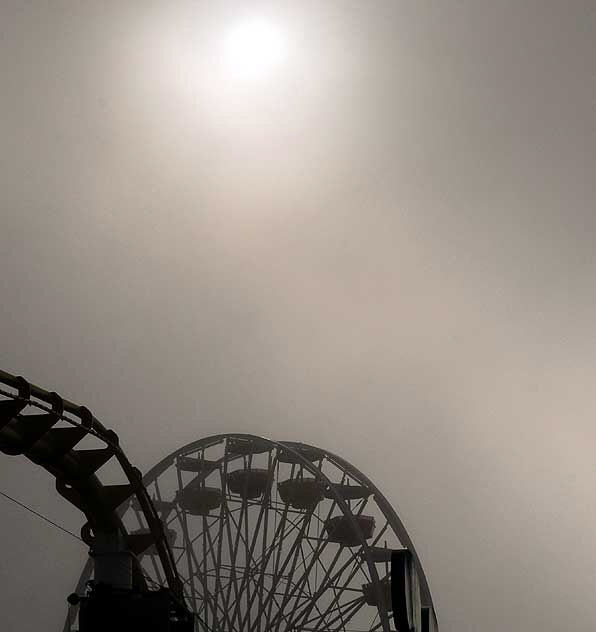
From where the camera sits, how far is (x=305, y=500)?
29.1 meters

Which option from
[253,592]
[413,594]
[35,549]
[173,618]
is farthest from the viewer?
[35,549]

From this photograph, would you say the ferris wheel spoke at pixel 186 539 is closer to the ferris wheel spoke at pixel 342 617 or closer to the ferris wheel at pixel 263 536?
the ferris wheel at pixel 263 536

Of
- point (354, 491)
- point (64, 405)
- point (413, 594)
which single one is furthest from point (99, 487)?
point (354, 491)

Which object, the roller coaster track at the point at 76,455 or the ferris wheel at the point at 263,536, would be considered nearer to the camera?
the roller coaster track at the point at 76,455

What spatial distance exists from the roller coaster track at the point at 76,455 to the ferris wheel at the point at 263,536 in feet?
26.8

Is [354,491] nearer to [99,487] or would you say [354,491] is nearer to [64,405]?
[99,487]

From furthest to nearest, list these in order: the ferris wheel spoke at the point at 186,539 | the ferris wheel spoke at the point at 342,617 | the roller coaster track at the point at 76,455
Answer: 1. the ferris wheel spoke at the point at 186,539
2. the ferris wheel spoke at the point at 342,617
3. the roller coaster track at the point at 76,455

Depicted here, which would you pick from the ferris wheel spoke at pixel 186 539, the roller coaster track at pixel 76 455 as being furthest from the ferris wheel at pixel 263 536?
the roller coaster track at pixel 76 455

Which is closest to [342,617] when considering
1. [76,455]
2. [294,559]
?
[294,559]

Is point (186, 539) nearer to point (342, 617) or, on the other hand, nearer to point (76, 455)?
point (342, 617)

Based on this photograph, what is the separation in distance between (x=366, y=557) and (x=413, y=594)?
12735 mm

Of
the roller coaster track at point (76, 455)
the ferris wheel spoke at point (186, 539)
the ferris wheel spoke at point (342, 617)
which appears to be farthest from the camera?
the ferris wheel spoke at point (186, 539)

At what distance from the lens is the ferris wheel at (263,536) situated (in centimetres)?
2725

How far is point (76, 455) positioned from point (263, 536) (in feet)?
40.1
